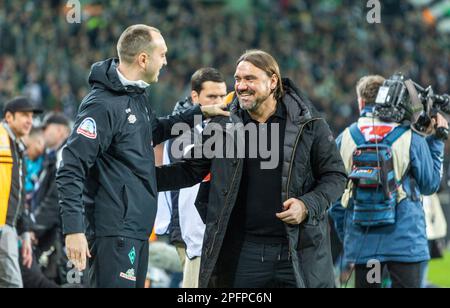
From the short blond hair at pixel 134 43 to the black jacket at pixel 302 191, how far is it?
2.33ft

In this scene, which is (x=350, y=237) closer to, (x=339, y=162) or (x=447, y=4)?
(x=339, y=162)

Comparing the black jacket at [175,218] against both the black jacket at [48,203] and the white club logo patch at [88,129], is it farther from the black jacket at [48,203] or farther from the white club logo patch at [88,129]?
the black jacket at [48,203]

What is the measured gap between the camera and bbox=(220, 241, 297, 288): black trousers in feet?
18.2

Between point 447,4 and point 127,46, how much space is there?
24154 millimetres

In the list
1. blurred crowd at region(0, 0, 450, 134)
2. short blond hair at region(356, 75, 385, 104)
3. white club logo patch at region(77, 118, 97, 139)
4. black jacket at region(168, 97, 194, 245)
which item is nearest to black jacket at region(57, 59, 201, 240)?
white club logo patch at region(77, 118, 97, 139)

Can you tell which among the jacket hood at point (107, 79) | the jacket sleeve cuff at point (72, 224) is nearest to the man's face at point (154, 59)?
the jacket hood at point (107, 79)

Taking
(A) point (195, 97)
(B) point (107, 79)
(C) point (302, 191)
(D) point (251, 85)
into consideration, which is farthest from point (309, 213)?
(A) point (195, 97)

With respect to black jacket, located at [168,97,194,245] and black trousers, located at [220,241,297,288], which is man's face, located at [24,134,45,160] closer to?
black jacket, located at [168,97,194,245]

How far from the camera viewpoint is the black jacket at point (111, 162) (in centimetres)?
554

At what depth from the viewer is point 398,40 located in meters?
25.7

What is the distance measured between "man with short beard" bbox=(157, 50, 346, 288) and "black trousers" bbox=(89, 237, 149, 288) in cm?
43

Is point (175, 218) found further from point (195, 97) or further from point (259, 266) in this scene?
point (259, 266)

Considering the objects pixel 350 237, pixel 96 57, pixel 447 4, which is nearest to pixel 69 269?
pixel 350 237

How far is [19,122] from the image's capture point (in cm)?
905
